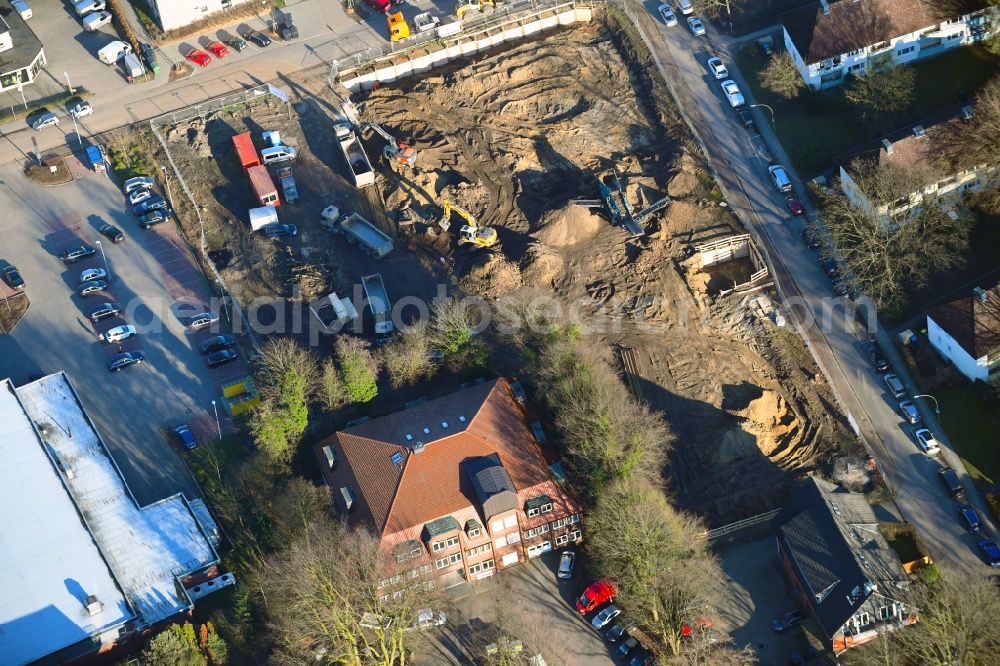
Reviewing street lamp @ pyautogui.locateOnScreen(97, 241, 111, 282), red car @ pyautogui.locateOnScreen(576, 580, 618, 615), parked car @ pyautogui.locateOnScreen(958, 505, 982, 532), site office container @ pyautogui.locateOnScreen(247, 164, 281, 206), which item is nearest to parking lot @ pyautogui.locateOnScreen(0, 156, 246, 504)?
street lamp @ pyautogui.locateOnScreen(97, 241, 111, 282)

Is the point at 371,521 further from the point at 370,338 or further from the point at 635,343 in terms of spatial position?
the point at 635,343

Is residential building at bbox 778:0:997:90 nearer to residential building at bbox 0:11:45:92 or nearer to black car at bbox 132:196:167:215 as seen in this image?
black car at bbox 132:196:167:215

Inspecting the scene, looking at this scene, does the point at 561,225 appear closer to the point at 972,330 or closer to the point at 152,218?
the point at 972,330

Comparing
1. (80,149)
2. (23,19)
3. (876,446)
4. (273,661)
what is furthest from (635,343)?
(23,19)

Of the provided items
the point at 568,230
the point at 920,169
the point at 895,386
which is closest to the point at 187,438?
the point at 568,230

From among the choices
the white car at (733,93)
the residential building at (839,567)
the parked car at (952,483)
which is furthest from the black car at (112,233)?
the parked car at (952,483)

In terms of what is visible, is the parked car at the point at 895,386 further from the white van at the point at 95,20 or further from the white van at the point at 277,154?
the white van at the point at 95,20
